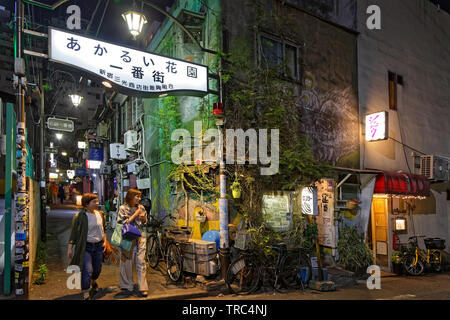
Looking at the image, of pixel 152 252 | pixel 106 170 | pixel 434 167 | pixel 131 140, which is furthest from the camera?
pixel 106 170

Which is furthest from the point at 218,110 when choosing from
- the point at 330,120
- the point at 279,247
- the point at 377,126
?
the point at 377,126

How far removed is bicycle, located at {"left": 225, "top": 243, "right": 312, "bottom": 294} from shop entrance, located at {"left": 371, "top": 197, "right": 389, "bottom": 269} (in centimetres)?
603

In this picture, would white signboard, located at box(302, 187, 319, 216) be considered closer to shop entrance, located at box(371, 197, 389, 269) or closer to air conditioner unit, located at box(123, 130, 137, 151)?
shop entrance, located at box(371, 197, 389, 269)

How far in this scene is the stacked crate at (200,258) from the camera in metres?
8.38

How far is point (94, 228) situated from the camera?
697cm

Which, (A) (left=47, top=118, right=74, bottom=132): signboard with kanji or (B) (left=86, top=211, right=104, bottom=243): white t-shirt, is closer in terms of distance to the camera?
(B) (left=86, top=211, right=104, bottom=243): white t-shirt

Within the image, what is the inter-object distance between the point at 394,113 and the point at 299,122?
5752 millimetres

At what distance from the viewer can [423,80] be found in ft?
52.2

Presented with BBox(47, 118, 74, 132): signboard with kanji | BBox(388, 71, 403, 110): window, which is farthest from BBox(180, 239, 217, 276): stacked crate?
BBox(388, 71, 403, 110): window

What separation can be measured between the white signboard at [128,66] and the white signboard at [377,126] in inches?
316

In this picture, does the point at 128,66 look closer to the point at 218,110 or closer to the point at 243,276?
the point at 218,110

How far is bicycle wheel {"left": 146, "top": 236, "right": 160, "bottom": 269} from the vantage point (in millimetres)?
10105

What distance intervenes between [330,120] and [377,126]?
204 cm

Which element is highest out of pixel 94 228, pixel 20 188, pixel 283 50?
pixel 283 50
